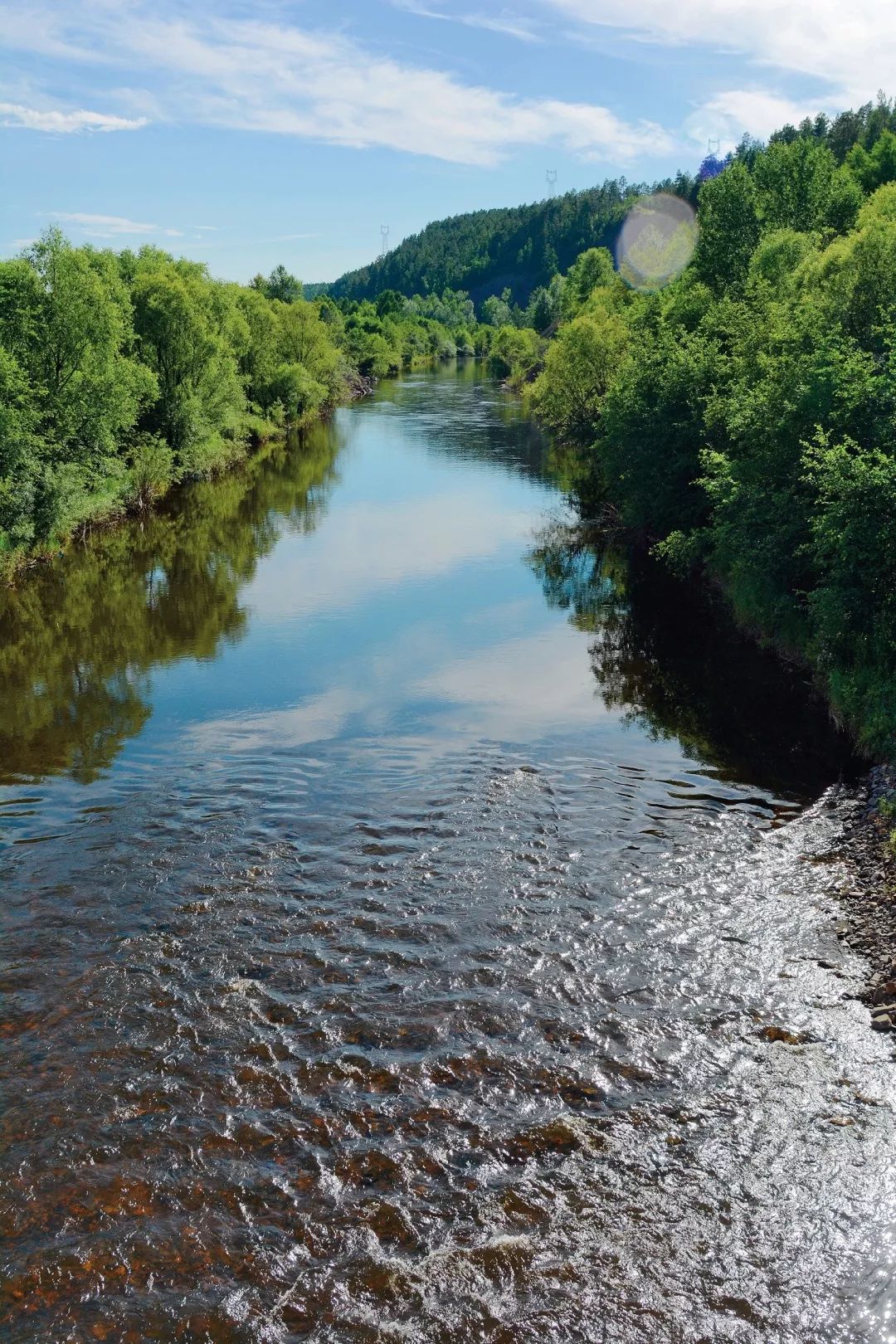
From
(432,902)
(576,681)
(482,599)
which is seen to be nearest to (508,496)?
(482,599)

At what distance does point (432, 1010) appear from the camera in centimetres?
1319

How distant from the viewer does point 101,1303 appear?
9.24 meters

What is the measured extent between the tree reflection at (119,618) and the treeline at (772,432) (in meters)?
16.1

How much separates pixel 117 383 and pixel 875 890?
126 feet

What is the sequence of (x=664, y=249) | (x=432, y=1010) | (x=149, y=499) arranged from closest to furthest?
1. (x=432, y=1010)
2. (x=149, y=499)
3. (x=664, y=249)

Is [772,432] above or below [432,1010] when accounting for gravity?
above

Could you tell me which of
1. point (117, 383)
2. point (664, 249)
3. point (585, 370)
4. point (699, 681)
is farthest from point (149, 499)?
point (664, 249)

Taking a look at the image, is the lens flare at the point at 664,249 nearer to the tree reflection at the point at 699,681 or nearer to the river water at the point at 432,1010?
the tree reflection at the point at 699,681

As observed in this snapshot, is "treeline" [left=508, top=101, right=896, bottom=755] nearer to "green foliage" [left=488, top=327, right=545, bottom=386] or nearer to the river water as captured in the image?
the river water

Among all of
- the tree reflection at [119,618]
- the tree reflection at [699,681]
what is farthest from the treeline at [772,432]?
the tree reflection at [119,618]

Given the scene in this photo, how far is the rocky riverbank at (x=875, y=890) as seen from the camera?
13553 mm

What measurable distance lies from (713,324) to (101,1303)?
131ft

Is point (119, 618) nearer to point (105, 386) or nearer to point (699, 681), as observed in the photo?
point (105, 386)

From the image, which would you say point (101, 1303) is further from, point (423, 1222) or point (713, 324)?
point (713, 324)
